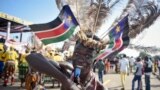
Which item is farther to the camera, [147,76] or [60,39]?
[147,76]

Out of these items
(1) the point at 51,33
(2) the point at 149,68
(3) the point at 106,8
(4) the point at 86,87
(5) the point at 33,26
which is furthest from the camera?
(2) the point at 149,68

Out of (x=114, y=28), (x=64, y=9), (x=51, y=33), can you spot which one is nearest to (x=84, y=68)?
(x=114, y=28)

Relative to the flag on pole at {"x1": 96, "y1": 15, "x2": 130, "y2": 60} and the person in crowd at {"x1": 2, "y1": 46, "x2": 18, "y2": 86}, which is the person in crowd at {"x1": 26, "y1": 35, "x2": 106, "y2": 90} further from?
the person in crowd at {"x1": 2, "y1": 46, "x2": 18, "y2": 86}

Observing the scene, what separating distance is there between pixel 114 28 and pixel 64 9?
945 millimetres

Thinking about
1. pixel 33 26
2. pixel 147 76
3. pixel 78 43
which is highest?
pixel 33 26

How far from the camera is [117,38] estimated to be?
5680 mm

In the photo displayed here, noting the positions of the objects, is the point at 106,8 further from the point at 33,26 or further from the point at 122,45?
the point at 33,26

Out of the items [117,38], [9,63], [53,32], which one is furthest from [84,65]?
[9,63]

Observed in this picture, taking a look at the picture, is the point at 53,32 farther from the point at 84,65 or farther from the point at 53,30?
the point at 84,65

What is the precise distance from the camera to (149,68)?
545 inches

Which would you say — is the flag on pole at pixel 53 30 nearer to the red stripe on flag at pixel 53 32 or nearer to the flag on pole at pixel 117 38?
the red stripe on flag at pixel 53 32

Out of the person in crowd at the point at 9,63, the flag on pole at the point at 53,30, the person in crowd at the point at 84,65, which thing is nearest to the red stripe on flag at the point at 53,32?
the flag on pole at the point at 53,30

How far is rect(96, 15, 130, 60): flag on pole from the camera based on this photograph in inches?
207

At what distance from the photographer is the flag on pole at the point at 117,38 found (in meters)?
5.26
